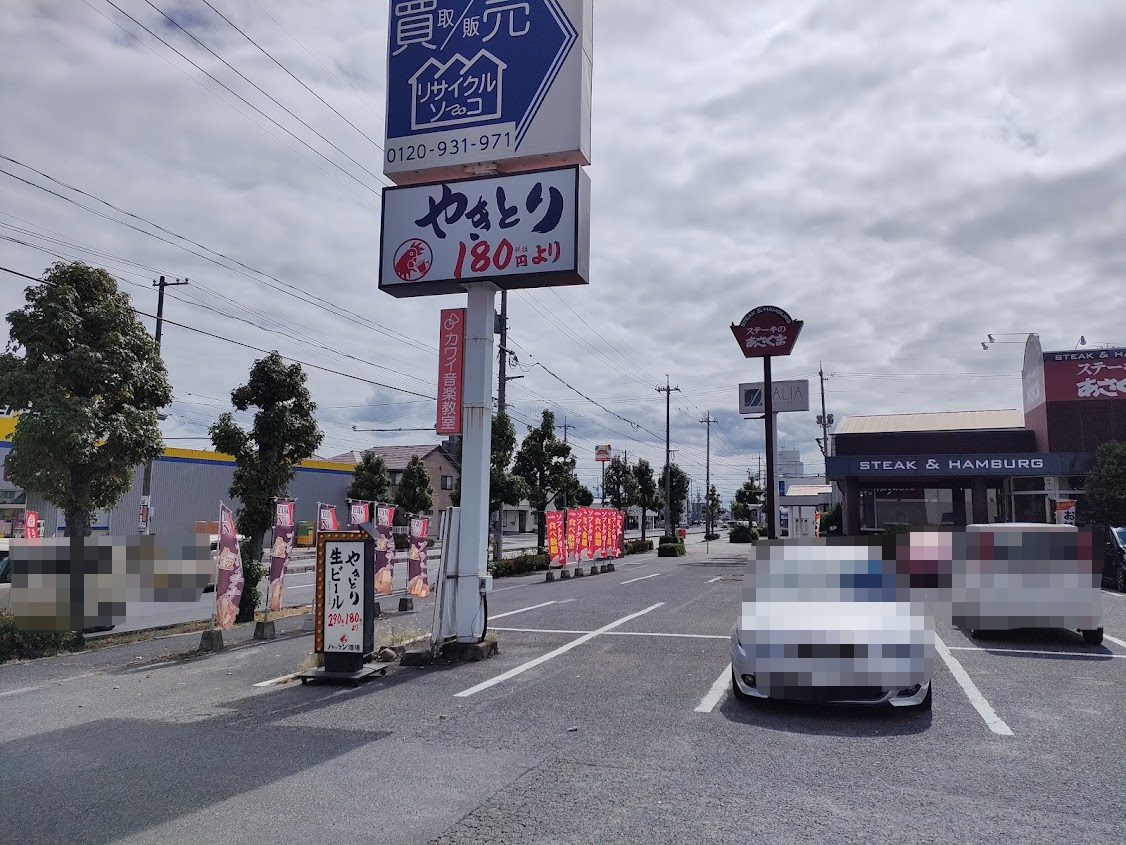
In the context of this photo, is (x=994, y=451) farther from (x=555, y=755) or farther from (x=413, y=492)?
(x=555, y=755)

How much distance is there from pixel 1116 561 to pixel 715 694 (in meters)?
15.5

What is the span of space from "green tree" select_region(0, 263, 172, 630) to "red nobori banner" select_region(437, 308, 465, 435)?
4.94 metres

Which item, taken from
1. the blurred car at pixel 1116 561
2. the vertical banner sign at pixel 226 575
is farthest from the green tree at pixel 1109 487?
the vertical banner sign at pixel 226 575

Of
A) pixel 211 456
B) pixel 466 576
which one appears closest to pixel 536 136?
pixel 466 576

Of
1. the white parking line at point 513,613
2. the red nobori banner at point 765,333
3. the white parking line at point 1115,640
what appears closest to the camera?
the white parking line at point 1115,640

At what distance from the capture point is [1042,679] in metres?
8.52

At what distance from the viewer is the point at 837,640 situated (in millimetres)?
6617

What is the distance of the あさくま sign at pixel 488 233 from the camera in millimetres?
10062

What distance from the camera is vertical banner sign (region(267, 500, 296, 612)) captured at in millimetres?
14133

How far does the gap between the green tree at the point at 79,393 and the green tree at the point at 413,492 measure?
105ft

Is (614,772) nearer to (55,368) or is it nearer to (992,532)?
(992,532)

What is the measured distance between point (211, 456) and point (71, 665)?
3238 centimetres

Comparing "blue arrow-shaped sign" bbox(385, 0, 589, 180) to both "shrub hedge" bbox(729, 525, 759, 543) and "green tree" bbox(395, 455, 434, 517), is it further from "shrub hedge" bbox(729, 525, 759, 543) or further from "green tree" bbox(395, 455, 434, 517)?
"shrub hedge" bbox(729, 525, 759, 543)

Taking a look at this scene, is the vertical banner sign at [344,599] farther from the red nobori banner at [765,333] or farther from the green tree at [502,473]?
the green tree at [502,473]
